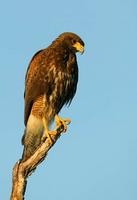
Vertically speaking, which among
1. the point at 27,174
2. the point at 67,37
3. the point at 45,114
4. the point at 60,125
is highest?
the point at 67,37

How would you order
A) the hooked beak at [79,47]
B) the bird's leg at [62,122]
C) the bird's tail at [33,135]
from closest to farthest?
1. the bird's leg at [62,122]
2. the bird's tail at [33,135]
3. the hooked beak at [79,47]

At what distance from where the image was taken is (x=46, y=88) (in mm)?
11719

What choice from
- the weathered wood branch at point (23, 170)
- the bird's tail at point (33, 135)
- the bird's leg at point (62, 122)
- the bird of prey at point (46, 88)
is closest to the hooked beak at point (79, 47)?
the bird of prey at point (46, 88)

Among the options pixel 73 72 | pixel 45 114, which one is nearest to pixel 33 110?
pixel 45 114

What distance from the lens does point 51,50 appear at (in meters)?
12.3

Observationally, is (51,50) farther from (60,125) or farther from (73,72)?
(60,125)

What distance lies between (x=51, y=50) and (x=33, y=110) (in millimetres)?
1337

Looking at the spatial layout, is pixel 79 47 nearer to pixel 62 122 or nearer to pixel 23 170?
pixel 62 122

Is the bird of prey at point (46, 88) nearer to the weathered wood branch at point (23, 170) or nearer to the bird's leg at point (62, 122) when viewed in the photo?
the bird's leg at point (62, 122)

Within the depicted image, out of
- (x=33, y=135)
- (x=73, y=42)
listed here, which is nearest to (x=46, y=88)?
(x=33, y=135)

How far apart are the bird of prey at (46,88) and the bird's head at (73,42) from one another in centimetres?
2

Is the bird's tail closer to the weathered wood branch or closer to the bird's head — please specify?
the bird's head

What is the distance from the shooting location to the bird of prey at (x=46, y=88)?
11.8 metres

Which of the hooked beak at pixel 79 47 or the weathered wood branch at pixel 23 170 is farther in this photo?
the hooked beak at pixel 79 47
